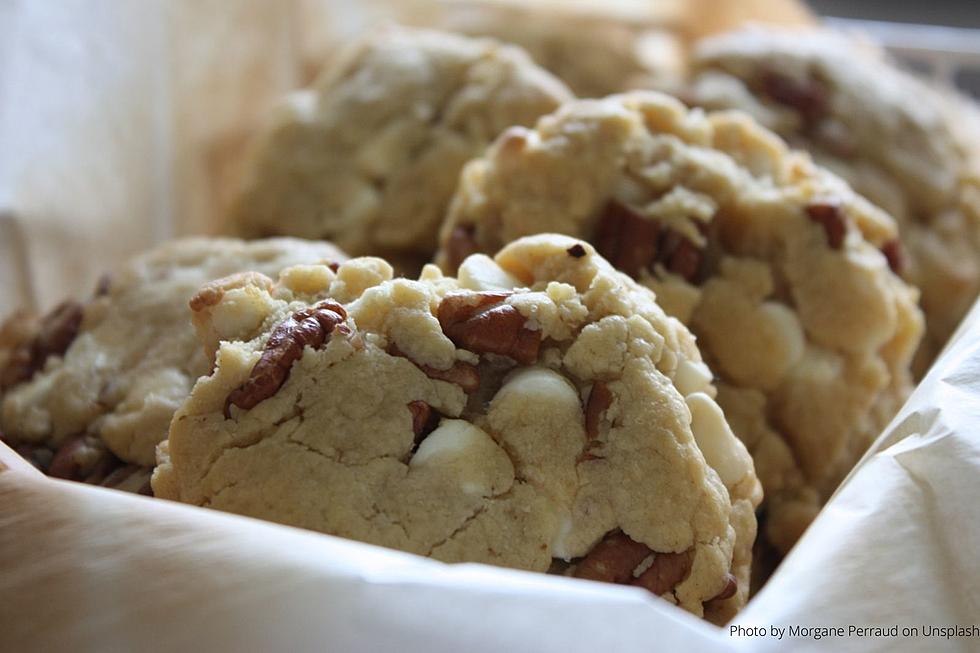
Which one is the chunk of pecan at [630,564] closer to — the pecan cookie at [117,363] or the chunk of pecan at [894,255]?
the pecan cookie at [117,363]

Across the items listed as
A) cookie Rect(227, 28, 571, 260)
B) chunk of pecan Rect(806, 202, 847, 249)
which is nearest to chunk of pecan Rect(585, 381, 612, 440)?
chunk of pecan Rect(806, 202, 847, 249)

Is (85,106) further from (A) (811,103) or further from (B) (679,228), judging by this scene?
(A) (811,103)

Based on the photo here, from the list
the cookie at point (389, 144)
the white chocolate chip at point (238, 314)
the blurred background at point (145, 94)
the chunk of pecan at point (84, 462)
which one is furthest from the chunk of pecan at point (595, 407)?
the blurred background at point (145, 94)

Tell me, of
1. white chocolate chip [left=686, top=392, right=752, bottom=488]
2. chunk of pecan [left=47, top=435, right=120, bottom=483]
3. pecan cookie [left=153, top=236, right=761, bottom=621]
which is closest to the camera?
pecan cookie [left=153, top=236, right=761, bottom=621]

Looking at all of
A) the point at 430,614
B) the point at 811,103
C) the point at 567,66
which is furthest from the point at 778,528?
the point at 567,66

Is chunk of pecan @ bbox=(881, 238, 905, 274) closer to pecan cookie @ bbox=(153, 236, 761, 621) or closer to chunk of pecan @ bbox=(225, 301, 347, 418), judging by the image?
pecan cookie @ bbox=(153, 236, 761, 621)

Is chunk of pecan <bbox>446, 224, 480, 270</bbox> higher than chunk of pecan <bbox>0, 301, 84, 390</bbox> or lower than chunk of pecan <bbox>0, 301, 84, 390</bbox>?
higher

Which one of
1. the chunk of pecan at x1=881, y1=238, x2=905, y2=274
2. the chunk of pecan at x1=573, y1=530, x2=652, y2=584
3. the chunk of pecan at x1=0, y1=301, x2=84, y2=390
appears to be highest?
the chunk of pecan at x1=881, y1=238, x2=905, y2=274

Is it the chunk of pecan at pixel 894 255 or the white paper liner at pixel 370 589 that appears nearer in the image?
the white paper liner at pixel 370 589
